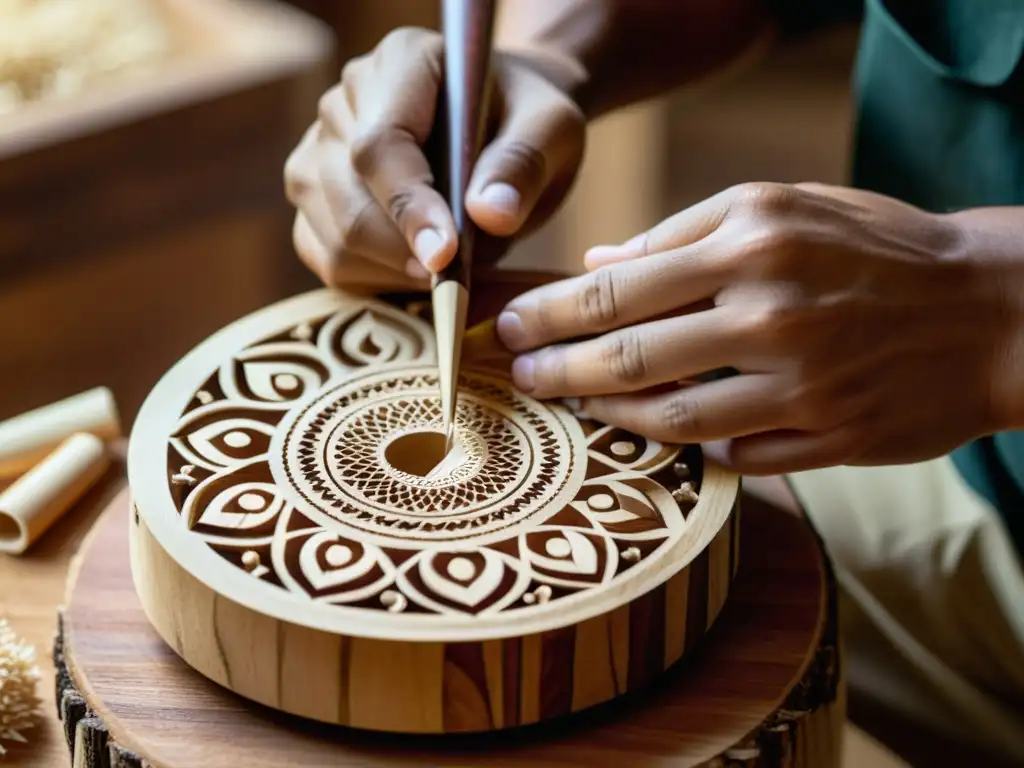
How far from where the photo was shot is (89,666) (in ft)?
2.62

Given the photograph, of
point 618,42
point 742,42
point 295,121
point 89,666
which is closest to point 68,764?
point 89,666

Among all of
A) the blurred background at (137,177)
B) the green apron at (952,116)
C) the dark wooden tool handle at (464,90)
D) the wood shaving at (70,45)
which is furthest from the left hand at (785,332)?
the wood shaving at (70,45)

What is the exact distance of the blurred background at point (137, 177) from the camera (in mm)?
1806

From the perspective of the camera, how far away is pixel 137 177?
73.6 inches

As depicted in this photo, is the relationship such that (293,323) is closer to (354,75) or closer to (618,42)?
(354,75)

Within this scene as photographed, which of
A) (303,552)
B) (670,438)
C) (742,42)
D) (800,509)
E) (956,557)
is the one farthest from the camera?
(742,42)

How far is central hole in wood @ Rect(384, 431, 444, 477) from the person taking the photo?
34.7 inches

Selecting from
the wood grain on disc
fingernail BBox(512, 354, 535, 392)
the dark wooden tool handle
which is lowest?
the wood grain on disc

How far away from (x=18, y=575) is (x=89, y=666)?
9.1 inches

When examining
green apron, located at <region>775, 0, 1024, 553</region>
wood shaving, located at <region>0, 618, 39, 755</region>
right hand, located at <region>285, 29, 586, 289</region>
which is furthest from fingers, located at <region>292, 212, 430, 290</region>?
green apron, located at <region>775, 0, 1024, 553</region>

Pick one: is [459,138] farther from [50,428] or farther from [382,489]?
[50,428]

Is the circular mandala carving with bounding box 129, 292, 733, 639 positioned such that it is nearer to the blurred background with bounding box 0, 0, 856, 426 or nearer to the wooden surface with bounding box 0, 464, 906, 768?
the wooden surface with bounding box 0, 464, 906, 768

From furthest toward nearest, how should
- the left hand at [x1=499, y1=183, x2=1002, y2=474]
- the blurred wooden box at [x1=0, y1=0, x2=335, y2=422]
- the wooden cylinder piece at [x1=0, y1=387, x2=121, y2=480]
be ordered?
the blurred wooden box at [x1=0, y1=0, x2=335, y2=422], the wooden cylinder piece at [x1=0, y1=387, x2=121, y2=480], the left hand at [x1=499, y1=183, x2=1002, y2=474]

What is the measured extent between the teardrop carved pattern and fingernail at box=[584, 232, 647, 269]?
0.12 meters
